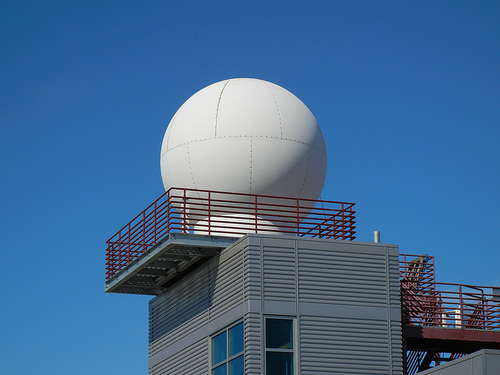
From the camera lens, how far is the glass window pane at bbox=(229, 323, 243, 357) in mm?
26656

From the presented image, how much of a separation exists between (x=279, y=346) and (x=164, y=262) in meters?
5.11

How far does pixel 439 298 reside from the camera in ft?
102

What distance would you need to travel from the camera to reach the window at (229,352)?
1047 inches

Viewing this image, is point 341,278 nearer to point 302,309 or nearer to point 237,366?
point 302,309

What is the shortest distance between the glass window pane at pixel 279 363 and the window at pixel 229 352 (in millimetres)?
714

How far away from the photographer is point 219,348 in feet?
91.2

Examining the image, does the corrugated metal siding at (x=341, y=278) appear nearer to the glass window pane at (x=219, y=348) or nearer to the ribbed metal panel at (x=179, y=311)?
the glass window pane at (x=219, y=348)

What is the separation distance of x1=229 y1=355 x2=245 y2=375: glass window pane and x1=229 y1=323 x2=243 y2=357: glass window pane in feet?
0.70

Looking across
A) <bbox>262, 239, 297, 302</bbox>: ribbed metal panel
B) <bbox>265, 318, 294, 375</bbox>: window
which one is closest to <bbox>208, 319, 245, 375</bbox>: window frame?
<bbox>265, 318, 294, 375</bbox>: window

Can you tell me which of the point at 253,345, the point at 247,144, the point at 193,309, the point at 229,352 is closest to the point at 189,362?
the point at 193,309

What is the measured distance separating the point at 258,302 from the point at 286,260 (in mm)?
1447

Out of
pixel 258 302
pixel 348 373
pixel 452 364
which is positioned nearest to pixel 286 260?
pixel 258 302

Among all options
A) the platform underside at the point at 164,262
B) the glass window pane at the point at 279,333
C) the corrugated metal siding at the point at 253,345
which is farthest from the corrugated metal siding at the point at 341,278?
the platform underside at the point at 164,262

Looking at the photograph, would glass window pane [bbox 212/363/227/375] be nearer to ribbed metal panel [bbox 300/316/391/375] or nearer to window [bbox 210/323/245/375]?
window [bbox 210/323/245/375]
